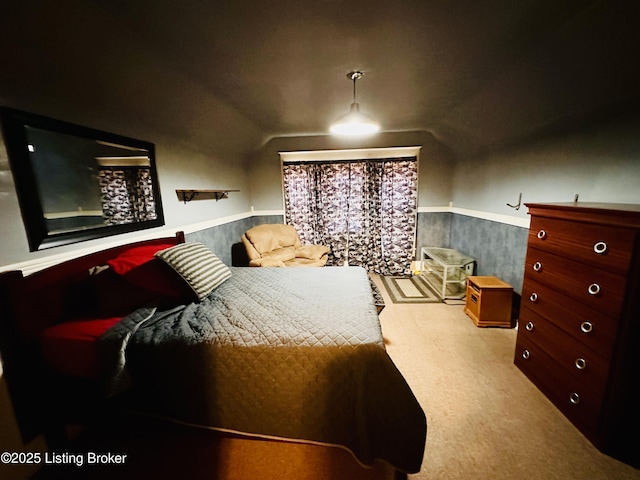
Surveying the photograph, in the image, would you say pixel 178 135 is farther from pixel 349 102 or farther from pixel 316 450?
pixel 316 450

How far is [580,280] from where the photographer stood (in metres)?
1.45

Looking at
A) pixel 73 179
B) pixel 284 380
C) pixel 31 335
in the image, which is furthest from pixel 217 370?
pixel 73 179

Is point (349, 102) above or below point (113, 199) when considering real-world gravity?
above

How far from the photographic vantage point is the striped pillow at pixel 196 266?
171 cm

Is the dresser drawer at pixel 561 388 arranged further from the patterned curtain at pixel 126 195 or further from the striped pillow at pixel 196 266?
the patterned curtain at pixel 126 195

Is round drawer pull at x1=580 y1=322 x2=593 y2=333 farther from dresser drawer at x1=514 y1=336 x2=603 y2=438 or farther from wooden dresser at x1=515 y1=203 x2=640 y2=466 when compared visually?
dresser drawer at x1=514 y1=336 x2=603 y2=438

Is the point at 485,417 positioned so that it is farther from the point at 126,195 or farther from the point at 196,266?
the point at 126,195

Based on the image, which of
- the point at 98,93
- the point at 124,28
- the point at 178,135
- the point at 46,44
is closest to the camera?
the point at 46,44

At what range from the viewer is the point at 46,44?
1.21m

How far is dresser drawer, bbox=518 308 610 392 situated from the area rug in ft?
4.61

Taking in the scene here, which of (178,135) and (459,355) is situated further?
(178,135)

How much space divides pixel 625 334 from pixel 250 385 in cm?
189

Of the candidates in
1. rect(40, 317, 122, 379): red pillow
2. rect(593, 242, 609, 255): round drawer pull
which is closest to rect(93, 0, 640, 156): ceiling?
rect(593, 242, 609, 255): round drawer pull

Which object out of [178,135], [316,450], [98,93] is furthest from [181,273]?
[178,135]
